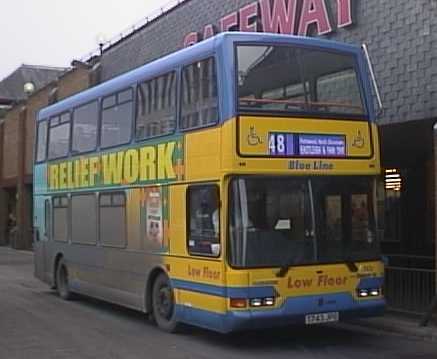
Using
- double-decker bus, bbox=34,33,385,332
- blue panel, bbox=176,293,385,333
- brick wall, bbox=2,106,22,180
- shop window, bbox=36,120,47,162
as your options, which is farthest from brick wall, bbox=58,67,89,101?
blue panel, bbox=176,293,385,333

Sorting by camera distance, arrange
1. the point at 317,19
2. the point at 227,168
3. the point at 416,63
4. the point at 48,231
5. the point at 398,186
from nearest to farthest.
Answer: the point at 227,168, the point at 416,63, the point at 317,19, the point at 48,231, the point at 398,186

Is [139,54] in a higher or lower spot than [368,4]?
higher

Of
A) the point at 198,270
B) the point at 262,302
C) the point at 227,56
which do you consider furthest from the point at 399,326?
the point at 227,56

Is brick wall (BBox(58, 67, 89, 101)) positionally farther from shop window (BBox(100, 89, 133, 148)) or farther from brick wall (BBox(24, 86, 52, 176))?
shop window (BBox(100, 89, 133, 148))

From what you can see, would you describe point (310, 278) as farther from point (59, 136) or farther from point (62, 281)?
point (59, 136)

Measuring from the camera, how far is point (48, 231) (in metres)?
17.8

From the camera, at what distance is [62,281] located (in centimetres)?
1705

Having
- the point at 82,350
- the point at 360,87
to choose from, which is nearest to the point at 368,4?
the point at 360,87

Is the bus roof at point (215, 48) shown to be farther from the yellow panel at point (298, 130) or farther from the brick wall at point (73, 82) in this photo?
the brick wall at point (73, 82)

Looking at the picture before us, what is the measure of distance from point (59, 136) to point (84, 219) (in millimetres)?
2467

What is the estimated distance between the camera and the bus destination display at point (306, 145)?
10281 millimetres

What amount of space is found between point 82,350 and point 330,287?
3406mm

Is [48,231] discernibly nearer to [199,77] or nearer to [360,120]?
[199,77]

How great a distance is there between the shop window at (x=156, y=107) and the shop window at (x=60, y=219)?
435cm
